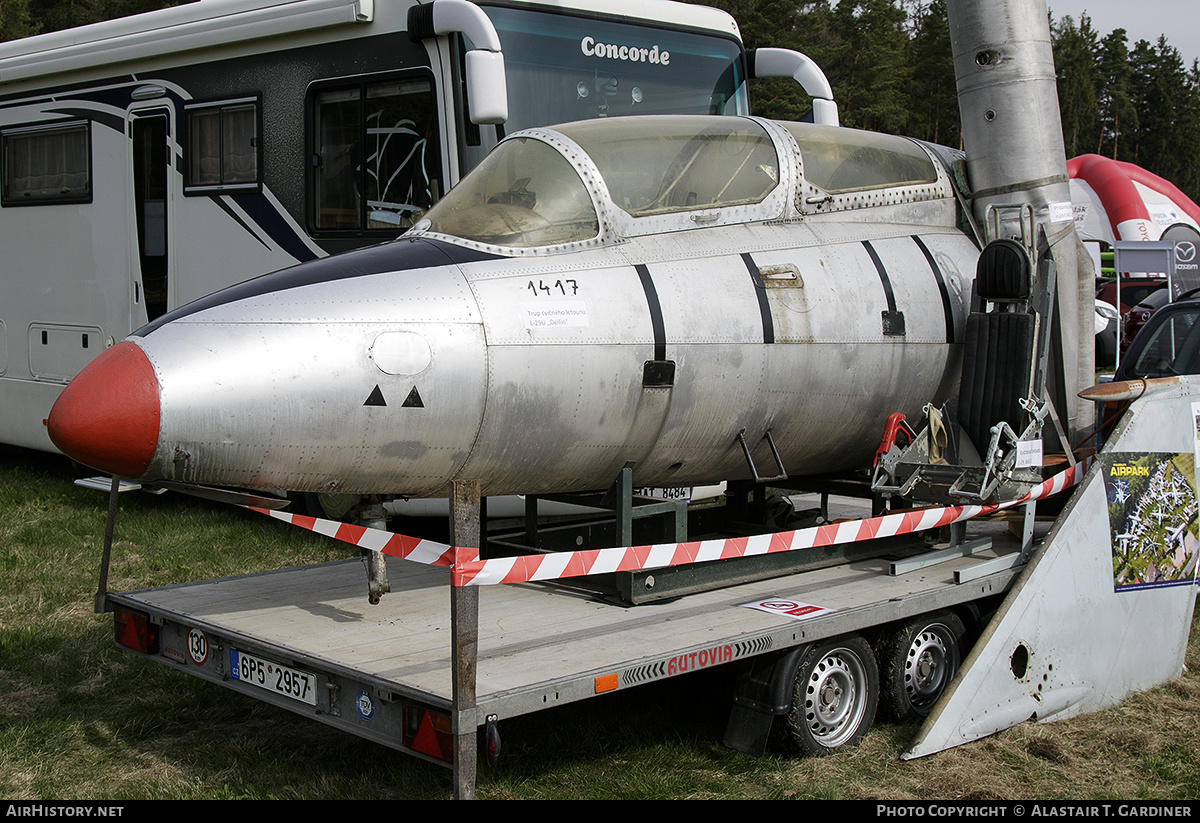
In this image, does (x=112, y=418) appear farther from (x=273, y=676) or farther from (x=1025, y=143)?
(x=1025, y=143)

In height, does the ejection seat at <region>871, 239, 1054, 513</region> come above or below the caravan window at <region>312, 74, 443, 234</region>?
below

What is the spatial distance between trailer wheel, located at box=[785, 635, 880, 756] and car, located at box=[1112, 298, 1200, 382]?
3.98 m

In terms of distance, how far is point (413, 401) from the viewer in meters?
4.28

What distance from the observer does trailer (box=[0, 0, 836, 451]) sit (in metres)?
7.40

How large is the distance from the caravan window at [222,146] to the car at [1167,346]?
6384mm

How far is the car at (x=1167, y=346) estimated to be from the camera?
26.6ft

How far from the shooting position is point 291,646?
4352 millimetres

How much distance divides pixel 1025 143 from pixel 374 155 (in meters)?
4.09

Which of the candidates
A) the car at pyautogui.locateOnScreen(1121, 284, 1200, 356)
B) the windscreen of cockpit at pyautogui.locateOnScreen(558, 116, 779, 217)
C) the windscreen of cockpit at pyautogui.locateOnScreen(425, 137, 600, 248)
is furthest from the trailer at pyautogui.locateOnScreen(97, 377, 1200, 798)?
the car at pyautogui.locateOnScreen(1121, 284, 1200, 356)

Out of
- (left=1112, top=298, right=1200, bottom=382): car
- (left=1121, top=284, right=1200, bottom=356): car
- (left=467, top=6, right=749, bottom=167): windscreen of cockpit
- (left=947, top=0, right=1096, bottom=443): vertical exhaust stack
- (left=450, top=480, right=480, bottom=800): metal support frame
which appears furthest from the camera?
(left=1121, top=284, right=1200, bottom=356): car

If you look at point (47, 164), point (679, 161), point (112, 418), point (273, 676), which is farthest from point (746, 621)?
point (47, 164)

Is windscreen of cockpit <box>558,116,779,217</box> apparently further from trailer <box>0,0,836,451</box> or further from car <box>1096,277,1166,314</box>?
car <box>1096,277,1166,314</box>

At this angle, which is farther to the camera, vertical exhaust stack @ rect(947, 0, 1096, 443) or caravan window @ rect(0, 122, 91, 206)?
caravan window @ rect(0, 122, 91, 206)

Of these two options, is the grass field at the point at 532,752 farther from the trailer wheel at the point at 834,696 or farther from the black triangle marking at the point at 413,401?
the black triangle marking at the point at 413,401
